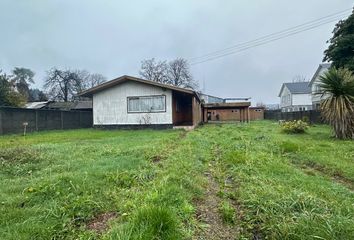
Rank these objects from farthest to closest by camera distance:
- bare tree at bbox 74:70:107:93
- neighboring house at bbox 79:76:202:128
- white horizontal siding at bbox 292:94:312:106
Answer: bare tree at bbox 74:70:107:93 → white horizontal siding at bbox 292:94:312:106 → neighboring house at bbox 79:76:202:128

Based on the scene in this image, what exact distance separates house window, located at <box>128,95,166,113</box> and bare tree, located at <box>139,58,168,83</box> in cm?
2786

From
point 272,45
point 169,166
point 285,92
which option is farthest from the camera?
point 285,92

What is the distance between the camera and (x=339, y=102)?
10.9 meters

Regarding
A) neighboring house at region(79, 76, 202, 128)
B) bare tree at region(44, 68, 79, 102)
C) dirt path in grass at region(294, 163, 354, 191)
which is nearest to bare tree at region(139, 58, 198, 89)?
bare tree at region(44, 68, 79, 102)

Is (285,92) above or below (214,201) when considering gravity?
above

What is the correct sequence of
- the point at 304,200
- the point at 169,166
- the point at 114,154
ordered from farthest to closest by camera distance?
the point at 114,154 → the point at 169,166 → the point at 304,200

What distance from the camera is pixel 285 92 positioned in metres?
50.0

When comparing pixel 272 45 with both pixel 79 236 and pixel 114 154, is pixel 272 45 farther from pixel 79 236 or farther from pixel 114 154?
pixel 79 236

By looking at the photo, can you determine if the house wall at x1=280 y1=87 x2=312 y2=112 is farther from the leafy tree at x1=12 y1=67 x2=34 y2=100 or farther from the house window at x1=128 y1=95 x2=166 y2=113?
the leafy tree at x1=12 y1=67 x2=34 y2=100

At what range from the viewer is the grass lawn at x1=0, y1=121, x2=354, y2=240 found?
9.18ft

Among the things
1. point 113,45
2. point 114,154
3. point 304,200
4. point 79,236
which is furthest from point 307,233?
point 113,45

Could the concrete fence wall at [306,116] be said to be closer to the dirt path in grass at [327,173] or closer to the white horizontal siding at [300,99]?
the white horizontal siding at [300,99]

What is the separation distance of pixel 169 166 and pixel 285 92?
48750mm

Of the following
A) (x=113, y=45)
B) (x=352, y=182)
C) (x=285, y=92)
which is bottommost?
(x=352, y=182)
